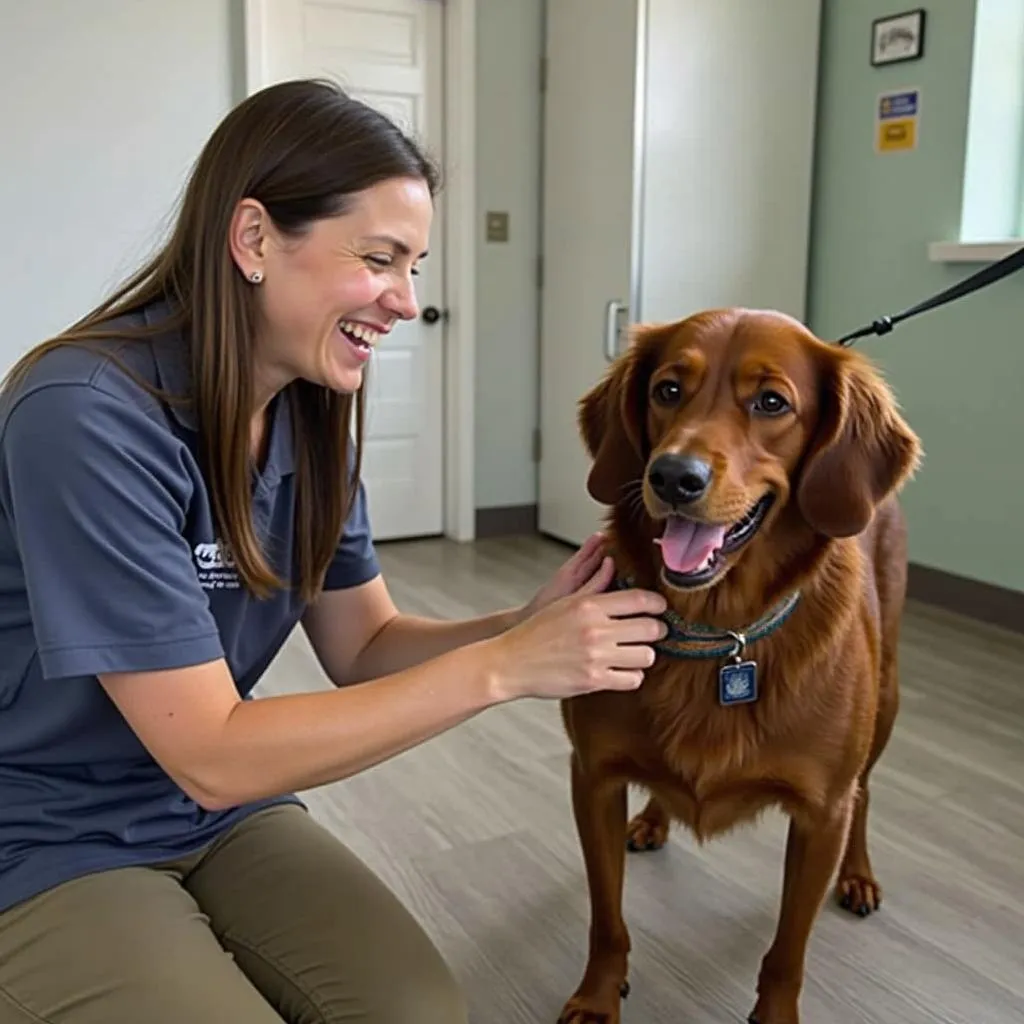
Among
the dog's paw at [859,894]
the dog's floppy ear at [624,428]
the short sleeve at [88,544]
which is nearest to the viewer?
the short sleeve at [88,544]

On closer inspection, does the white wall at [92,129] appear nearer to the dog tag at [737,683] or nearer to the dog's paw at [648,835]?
the dog's paw at [648,835]

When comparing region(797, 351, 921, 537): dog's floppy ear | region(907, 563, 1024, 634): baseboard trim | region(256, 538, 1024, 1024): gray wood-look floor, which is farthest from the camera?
region(907, 563, 1024, 634): baseboard trim

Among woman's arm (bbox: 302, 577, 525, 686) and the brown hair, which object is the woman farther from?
woman's arm (bbox: 302, 577, 525, 686)

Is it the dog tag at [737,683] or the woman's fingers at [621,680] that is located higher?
the woman's fingers at [621,680]

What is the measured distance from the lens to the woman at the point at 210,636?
3.43 ft

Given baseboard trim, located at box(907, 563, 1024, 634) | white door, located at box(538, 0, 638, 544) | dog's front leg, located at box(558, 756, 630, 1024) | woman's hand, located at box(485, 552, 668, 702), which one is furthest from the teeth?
baseboard trim, located at box(907, 563, 1024, 634)

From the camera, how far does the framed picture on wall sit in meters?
3.67

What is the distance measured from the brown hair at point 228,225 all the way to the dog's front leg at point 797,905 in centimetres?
79

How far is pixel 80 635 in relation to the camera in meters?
1.02

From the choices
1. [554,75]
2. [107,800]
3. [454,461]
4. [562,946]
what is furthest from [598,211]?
[107,800]

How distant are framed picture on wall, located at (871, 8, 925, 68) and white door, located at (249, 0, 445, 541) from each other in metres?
1.52

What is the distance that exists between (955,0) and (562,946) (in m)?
3.11

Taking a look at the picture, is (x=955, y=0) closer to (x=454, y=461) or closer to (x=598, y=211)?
(x=598, y=211)

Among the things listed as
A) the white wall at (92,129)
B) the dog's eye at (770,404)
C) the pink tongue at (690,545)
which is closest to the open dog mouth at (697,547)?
the pink tongue at (690,545)
